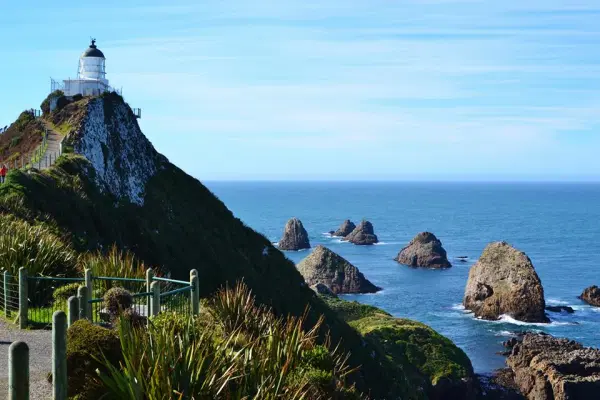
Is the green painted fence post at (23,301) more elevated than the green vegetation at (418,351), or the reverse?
the green painted fence post at (23,301)

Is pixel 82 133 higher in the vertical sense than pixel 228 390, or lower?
higher

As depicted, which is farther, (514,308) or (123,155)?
(514,308)

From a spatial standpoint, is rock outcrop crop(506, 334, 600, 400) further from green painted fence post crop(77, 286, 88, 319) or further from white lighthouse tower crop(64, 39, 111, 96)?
green painted fence post crop(77, 286, 88, 319)

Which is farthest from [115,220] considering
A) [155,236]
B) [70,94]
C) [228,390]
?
[228,390]

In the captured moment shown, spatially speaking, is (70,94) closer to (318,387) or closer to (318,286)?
(318,286)

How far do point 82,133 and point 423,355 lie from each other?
37.3 meters

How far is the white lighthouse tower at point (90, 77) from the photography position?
70625 mm

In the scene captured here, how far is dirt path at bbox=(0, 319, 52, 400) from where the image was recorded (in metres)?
12.9

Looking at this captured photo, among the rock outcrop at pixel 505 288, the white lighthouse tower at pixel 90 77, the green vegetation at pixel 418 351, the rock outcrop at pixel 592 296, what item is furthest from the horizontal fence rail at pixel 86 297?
the rock outcrop at pixel 592 296

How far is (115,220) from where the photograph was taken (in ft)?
164

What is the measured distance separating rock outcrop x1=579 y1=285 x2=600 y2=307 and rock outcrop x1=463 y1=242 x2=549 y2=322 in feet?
38.4

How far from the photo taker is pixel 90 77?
236ft

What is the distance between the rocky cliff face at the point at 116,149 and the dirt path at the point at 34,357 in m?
37.0

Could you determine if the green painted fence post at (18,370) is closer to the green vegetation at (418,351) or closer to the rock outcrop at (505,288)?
the green vegetation at (418,351)
